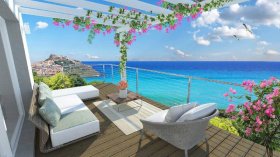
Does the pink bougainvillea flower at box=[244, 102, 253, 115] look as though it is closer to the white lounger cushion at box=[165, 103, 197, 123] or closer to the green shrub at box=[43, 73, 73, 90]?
the white lounger cushion at box=[165, 103, 197, 123]

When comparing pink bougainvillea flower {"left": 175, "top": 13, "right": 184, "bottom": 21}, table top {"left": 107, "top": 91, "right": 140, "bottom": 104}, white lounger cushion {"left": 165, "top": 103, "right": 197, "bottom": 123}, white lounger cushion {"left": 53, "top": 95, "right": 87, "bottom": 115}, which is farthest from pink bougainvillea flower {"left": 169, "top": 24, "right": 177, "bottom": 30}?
white lounger cushion {"left": 53, "top": 95, "right": 87, "bottom": 115}

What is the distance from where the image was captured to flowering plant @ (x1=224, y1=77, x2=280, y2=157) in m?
1.58

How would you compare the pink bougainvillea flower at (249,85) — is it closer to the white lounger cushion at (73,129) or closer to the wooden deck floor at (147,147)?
the wooden deck floor at (147,147)

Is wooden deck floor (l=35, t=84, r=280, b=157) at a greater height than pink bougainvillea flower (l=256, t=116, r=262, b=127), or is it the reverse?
pink bougainvillea flower (l=256, t=116, r=262, b=127)

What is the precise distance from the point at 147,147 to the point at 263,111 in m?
1.58

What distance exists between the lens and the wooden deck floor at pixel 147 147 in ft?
7.29

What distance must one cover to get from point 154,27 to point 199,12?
1464 millimetres

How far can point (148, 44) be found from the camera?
24656 mm

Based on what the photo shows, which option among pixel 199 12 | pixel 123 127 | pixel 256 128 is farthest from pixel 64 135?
pixel 199 12

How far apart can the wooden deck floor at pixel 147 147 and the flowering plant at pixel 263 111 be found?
521 millimetres

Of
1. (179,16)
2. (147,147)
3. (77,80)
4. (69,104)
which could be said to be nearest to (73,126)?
(69,104)

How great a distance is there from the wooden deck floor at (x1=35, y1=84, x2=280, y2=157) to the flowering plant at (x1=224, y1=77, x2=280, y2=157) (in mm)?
521

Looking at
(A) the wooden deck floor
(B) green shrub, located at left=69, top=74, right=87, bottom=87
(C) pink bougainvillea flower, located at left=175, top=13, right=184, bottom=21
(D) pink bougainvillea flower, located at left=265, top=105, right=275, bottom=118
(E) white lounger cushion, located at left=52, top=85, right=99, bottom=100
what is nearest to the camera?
(D) pink bougainvillea flower, located at left=265, top=105, right=275, bottom=118

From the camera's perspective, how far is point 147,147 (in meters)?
2.37
